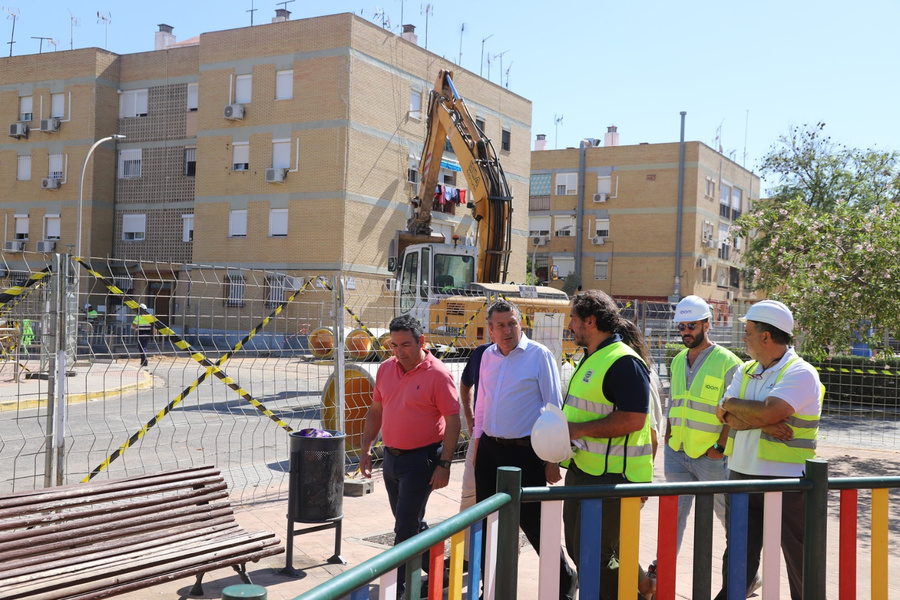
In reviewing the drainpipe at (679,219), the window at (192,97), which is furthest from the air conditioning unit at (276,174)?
the drainpipe at (679,219)

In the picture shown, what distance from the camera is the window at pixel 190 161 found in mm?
39375

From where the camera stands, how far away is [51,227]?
40938mm

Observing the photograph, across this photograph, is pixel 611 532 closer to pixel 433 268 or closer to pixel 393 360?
pixel 393 360

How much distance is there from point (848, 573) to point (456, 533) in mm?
2141

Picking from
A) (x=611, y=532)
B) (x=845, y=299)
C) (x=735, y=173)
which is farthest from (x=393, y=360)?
(x=735, y=173)

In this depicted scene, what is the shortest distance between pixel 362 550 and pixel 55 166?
3937 cm

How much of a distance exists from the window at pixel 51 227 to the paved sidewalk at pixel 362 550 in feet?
120

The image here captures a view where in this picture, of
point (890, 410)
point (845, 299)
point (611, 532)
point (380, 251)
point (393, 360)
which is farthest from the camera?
point (380, 251)

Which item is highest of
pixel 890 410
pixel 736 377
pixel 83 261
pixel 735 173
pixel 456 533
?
pixel 735 173

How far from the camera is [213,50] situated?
37.2 metres

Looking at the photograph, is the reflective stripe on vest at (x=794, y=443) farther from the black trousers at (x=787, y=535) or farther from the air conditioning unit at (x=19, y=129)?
the air conditioning unit at (x=19, y=129)

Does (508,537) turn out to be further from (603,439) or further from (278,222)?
(278,222)

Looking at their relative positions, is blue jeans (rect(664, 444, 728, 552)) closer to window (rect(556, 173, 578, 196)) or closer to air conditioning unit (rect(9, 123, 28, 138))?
air conditioning unit (rect(9, 123, 28, 138))

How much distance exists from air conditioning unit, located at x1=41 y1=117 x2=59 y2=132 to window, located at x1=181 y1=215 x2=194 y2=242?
289 inches
